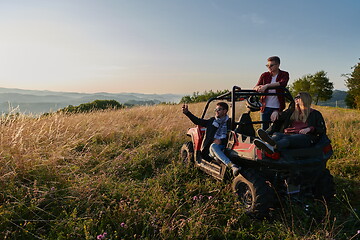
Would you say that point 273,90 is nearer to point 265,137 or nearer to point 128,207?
point 265,137

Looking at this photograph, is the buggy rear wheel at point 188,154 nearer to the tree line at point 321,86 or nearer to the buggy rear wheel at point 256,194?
the buggy rear wheel at point 256,194

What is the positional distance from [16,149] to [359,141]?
22.9 feet

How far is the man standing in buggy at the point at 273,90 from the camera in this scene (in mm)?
3998

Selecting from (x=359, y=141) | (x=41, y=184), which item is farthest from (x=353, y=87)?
(x=41, y=184)

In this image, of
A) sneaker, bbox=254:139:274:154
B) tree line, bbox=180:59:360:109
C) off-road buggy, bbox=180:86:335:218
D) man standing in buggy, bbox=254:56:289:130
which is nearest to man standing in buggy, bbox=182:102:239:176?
off-road buggy, bbox=180:86:335:218

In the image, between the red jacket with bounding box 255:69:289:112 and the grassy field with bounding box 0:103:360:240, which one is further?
the red jacket with bounding box 255:69:289:112

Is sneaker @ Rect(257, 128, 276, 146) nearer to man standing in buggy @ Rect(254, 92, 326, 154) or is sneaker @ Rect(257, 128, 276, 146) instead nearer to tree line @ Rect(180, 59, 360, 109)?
man standing in buggy @ Rect(254, 92, 326, 154)

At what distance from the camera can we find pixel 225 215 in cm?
293

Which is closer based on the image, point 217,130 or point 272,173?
point 272,173

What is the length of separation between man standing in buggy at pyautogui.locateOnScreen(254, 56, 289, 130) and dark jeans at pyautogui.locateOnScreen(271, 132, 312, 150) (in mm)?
1015

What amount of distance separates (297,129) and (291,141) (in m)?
0.92

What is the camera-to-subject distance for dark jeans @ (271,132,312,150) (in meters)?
2.80

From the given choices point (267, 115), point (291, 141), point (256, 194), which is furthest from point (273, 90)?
point (256, 194)

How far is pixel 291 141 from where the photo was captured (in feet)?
9.40
